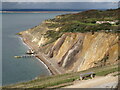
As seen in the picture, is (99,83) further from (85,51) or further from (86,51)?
(85,51)

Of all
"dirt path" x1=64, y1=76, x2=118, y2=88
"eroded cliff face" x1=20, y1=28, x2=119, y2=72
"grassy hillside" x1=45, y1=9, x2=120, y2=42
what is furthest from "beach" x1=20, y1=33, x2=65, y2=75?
"dirt path" x1=64, y1=76, x2=118, y2=88

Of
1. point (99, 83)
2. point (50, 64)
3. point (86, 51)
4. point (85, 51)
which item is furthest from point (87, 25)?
point (99, 83)

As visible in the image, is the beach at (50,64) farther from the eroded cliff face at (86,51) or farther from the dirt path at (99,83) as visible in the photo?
the dirt path at (99,83)

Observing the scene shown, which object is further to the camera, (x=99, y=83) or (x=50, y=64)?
(x=50, y=64)

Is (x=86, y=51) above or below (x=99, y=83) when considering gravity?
below

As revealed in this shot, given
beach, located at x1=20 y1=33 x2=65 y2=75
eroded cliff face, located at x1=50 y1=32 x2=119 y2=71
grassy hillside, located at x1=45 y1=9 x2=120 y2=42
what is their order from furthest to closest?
grassy hillside, located at x1=45 y1=9 x2=120 y2=42
beach, located at x1=20 y1=33 x2=65 y2=75
eroded cliff face, located at x1=50 y1=32 x2=119 y2=71

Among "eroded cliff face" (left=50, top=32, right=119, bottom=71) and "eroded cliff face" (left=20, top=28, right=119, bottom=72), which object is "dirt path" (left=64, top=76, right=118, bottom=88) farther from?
"eroded cliff face" (left=50, top=32, right=119, bottom=71)

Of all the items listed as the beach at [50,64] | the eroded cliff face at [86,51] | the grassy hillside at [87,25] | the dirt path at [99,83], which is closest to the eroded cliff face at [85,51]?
the eroded cliff face at [86,51]

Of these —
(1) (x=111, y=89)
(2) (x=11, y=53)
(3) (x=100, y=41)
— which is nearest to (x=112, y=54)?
(3) (x=100, y=41)

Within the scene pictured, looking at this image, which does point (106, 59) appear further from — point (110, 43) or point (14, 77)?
point (14, 77)
